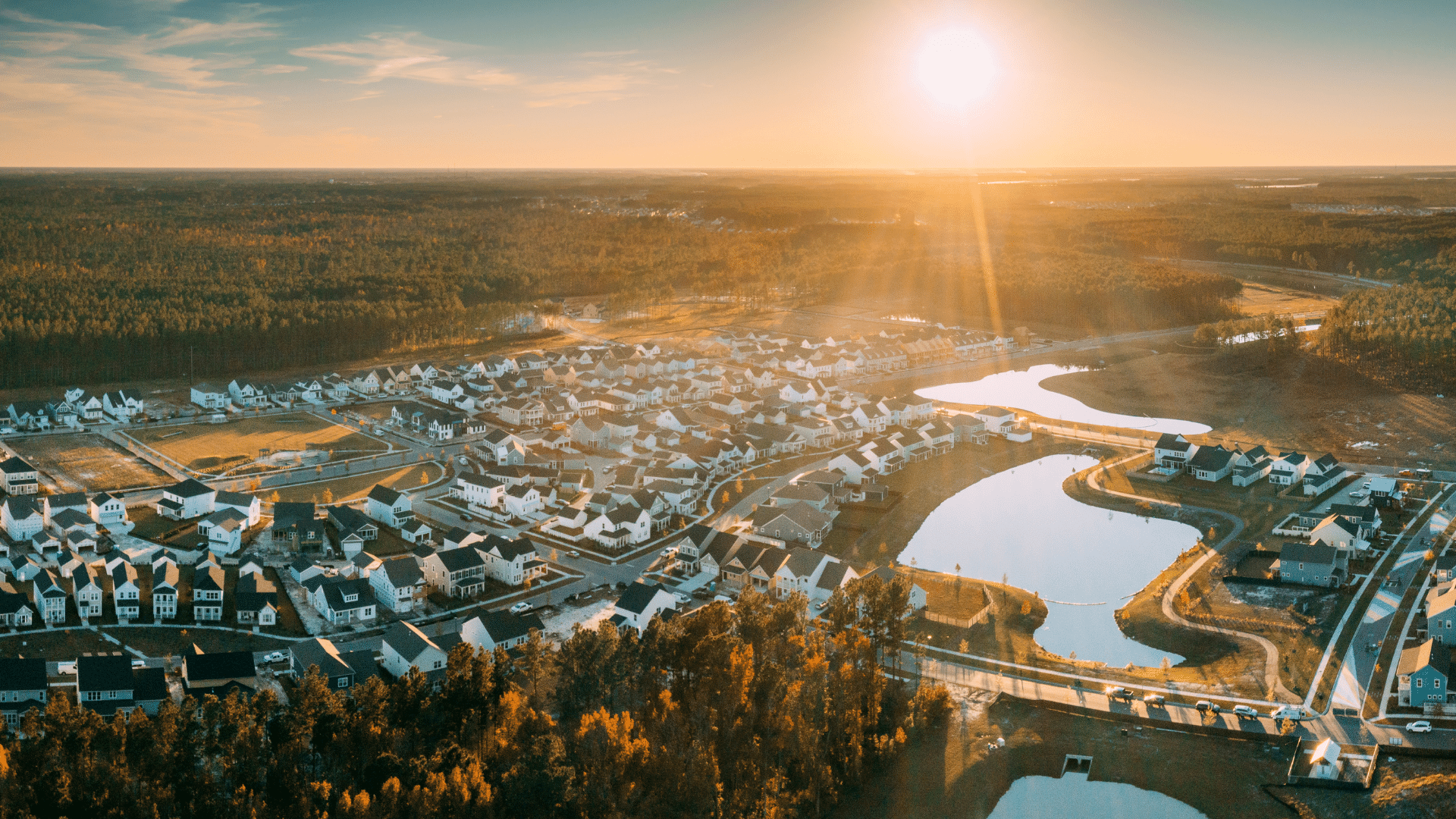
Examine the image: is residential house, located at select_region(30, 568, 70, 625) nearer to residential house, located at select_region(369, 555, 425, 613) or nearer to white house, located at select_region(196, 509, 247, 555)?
white house, located at select_region(196, 509, 247, 555)

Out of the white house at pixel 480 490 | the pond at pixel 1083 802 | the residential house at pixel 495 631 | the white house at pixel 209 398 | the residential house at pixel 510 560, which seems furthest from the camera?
the white house at pixel 209 398

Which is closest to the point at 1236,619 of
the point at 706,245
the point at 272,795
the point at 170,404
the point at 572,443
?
the point at 272,795

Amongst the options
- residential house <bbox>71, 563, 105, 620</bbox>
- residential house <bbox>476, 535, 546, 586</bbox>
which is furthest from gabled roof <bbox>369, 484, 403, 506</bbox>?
residential house <bbox>71, 563, 105, 620</bbox>

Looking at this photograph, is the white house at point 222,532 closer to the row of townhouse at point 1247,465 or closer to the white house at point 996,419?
the white house at point 996,419

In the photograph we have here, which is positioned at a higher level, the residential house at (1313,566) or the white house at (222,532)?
the white house at (222,532)

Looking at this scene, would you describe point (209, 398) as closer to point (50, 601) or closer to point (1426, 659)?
point (50, 601)

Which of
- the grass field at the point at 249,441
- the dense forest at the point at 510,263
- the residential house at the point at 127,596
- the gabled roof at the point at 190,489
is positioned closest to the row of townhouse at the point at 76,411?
the grass field at the point at 249,441

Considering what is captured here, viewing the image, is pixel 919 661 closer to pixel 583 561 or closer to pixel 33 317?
pixel 583 561
